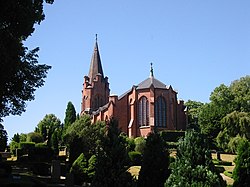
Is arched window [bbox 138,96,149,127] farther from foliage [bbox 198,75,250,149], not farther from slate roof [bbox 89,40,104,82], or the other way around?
slate roof [bbox 89,40,104,82]

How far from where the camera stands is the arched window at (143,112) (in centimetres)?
5938

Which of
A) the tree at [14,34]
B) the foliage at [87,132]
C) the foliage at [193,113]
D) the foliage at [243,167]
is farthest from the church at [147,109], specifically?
the tree at [14,34]

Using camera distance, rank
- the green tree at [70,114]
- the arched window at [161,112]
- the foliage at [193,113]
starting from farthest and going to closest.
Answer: the green tree at [70,114]
the foliage at [193,113]
the arched window at [161,112]

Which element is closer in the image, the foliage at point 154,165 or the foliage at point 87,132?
the foliage at point 154,165

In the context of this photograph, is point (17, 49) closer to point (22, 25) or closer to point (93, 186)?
point (22, 25)

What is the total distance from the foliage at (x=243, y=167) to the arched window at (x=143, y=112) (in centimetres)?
3932

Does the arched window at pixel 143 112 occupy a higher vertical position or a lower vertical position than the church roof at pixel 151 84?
lower

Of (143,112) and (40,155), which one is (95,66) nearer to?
(143,112)

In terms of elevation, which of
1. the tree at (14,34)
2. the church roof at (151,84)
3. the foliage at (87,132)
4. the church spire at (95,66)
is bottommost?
the foliage at (87,132)

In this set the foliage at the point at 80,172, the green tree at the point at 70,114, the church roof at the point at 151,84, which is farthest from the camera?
the green tree at the point at 70,114

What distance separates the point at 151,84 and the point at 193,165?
47714 millimetres

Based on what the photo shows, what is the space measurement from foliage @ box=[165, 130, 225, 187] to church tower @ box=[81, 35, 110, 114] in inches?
2312

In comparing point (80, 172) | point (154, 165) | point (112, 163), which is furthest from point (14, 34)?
point (80, 172)

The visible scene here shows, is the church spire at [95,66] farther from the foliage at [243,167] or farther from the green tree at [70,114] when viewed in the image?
the foliage at [243,167]
